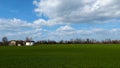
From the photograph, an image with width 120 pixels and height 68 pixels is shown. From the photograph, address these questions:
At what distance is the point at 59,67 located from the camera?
21.7 m

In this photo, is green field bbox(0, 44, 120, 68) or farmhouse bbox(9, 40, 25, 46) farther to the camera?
farmhouse bbox(9, 40, 25, 46)

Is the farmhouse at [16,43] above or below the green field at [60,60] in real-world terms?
above

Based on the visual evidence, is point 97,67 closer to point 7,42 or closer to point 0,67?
point 0,67

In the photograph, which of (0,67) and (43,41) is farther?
(43,41)

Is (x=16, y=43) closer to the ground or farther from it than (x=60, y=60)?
farther from it

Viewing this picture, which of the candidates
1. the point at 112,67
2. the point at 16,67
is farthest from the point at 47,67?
the point at 112,67

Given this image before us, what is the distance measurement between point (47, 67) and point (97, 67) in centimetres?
495

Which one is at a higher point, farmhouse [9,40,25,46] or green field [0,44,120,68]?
farmhouse [9,40,25,46]

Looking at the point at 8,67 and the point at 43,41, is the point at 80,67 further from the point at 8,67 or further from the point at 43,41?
the point at 43,41

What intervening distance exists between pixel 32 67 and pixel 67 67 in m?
3.41

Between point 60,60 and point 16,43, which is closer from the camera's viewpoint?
point 60,60

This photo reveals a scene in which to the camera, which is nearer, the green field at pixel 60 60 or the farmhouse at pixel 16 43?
the green field at pixel 60 60

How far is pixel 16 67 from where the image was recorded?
21.8 m

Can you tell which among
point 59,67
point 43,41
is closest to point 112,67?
point 59,67
